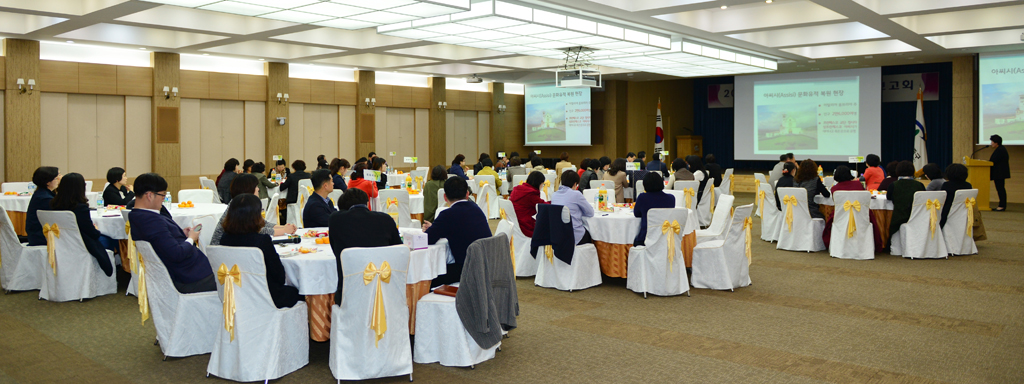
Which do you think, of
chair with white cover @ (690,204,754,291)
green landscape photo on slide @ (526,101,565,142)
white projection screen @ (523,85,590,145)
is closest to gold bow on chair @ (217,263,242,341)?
chair with white cover @ (690,204,754,291)

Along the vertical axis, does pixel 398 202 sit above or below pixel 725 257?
above

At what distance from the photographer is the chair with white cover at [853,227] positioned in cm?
802

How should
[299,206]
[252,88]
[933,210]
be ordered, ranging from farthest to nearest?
[252,88], [299,206], [933,210]

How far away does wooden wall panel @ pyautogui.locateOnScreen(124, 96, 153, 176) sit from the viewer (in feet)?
46.3

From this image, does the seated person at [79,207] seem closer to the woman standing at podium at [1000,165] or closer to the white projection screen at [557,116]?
the woman standing at podium at [1000,165]

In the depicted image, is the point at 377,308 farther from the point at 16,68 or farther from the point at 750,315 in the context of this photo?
the point at 16,68

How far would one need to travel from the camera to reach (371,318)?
3855 millimetres

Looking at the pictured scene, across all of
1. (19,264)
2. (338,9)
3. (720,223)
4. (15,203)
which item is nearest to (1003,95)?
(720,223)

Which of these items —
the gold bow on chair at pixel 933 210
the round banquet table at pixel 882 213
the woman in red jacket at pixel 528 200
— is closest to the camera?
the woman in red jacket at pixel 528 200

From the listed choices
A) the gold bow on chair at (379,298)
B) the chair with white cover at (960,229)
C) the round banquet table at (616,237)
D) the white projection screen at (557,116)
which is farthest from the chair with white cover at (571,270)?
the white projection screen at (557,116)

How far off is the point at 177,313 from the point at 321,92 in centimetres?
1336

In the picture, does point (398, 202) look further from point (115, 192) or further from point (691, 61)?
point (691, 61)

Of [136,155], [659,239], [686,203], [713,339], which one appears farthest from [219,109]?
[713,339]

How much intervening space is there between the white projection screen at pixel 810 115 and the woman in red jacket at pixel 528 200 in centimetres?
1348
